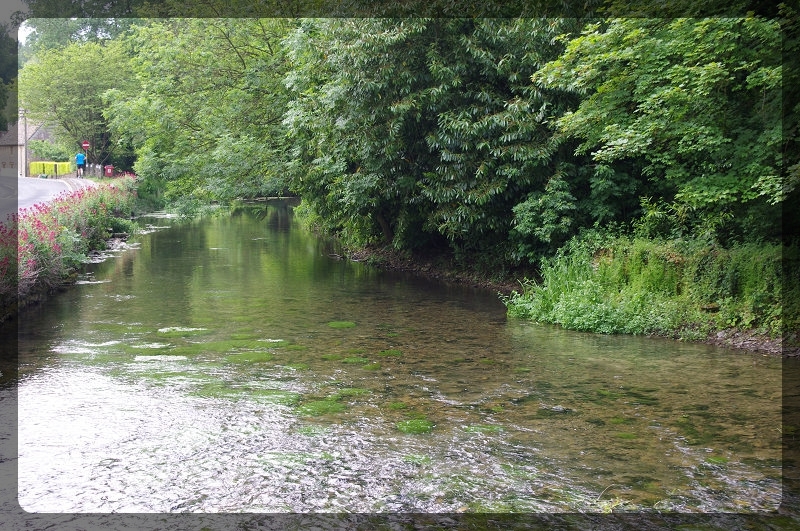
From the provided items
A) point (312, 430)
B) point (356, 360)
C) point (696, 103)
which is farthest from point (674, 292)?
point (312, 430)

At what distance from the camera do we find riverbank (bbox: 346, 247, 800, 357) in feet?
37.0

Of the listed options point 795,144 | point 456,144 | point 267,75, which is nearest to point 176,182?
point 267,75

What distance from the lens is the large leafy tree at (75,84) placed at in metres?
48.9

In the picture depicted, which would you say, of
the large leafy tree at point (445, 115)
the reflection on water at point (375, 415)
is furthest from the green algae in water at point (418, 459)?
the large leafy tree at point (445, 115)

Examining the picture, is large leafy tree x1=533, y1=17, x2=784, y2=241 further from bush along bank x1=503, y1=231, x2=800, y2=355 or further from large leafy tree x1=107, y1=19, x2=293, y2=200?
large leafy tree x1=107, y1=19, x2=293, y2=200

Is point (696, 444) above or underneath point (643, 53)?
underneath

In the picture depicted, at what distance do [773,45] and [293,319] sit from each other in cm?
917

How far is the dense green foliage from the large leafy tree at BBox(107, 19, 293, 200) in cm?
15

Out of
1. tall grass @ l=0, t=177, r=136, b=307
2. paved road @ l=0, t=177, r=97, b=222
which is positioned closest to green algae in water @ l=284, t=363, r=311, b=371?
tall grass @ l=0, t=177, r=136, b=307

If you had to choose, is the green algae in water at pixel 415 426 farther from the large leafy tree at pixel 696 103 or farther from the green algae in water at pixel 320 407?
the large leafy tree at pixel 696 103

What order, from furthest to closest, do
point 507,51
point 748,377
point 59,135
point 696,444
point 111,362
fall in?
1. point 59,135
2. point 507,51
3. point 111,362
4. point 748,377
5. point 696,444

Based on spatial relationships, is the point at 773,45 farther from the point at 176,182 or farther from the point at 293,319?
the point at 176,182

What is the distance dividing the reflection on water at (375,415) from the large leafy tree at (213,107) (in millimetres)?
10231

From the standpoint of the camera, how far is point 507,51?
15.8 metres
